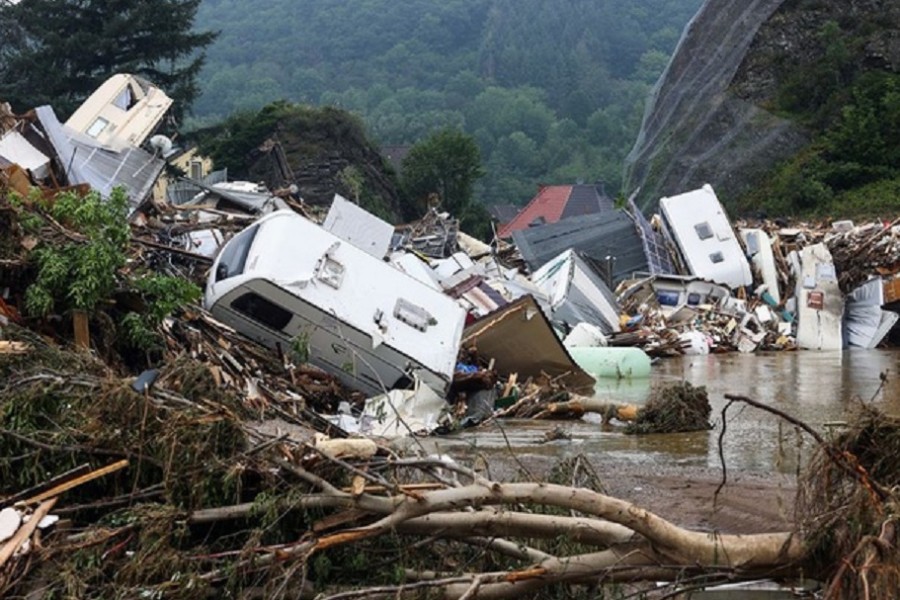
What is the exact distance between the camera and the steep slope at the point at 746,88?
48.1 meters

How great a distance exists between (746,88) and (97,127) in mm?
34073

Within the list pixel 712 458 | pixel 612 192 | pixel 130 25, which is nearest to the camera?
pixel 712 458

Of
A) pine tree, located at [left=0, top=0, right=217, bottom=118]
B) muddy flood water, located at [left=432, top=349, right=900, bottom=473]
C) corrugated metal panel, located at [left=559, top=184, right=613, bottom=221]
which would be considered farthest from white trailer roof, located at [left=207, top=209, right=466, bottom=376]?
corrugated metal panel, located at [left=559, top=184, right=613, bottom=221]

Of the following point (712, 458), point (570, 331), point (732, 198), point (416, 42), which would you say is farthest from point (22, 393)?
point (416, 42)

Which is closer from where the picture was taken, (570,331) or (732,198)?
(570,331)

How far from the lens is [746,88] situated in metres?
51.4

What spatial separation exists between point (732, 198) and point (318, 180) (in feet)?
46.5

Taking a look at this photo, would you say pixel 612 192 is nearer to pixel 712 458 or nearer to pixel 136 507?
pixel 712 458

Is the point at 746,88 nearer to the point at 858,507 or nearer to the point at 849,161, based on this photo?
the point at 849,161

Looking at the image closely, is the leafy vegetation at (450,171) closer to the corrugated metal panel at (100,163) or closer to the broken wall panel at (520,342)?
the corrugated metal panel at (100,163)

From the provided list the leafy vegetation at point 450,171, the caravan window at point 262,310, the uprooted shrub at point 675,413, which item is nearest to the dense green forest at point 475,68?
the leafy vegetation at point 450,171

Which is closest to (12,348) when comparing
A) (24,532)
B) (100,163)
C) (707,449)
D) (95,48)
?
(24,532)

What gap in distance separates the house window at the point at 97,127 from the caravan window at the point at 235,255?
25.4 feet

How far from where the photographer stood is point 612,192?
272 feet
